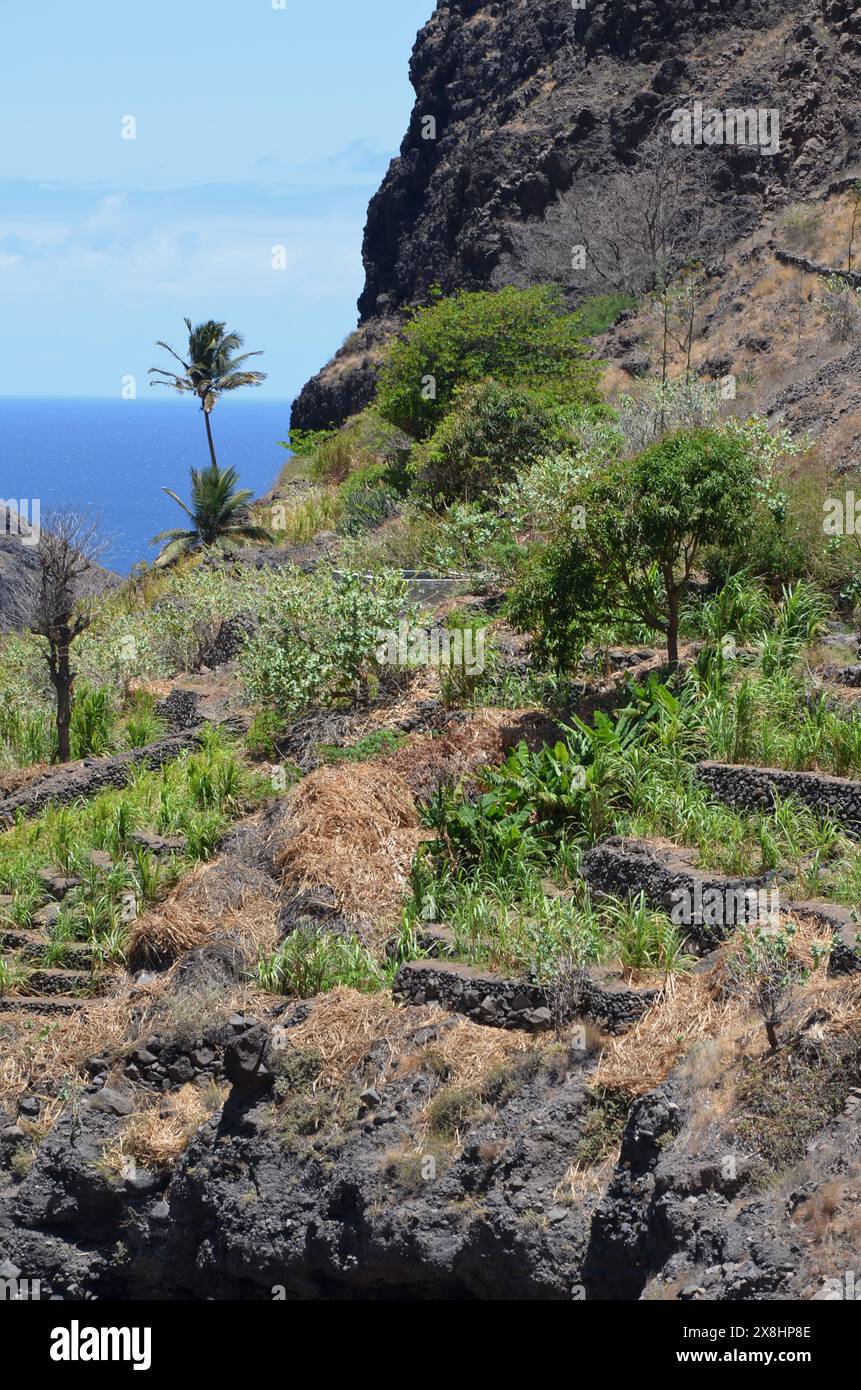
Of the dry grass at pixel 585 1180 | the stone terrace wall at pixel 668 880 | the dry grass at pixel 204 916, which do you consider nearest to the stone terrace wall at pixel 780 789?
the stone terrace wall at pixel 668 880

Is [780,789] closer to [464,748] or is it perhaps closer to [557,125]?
[464,748]

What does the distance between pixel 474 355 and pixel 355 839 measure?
18022 mm

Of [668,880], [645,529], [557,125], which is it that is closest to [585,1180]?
[668,880]

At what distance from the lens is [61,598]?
1683 cm

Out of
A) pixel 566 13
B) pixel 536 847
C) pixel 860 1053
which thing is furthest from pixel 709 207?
pixel 860 1053

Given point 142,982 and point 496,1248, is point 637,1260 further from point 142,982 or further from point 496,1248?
point 142,982

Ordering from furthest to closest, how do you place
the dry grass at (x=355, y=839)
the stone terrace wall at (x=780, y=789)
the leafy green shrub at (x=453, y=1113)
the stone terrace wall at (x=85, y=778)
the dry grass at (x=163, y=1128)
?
the stone terrace wall at (x=85, y=778) < the dry grass at (x=355, y=839) < the stone terrace wall at (x=780, y=789) < the dry grass at (x=163, y=1128) < the leafy green shrub at (x=453, y=1113)

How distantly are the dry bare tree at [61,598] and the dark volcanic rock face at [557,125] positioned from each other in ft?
96.4

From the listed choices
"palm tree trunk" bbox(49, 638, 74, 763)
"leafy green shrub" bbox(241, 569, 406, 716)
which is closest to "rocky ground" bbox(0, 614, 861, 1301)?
"leafy green shrub" bbox(241, 569, 406, 716)

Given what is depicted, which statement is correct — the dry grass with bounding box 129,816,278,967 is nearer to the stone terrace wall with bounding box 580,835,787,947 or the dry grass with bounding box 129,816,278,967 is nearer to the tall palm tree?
the stone terrace wall with bounding box 580,835,787,947

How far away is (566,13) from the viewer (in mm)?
Result: 49656

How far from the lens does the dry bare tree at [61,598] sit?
16.3 meters

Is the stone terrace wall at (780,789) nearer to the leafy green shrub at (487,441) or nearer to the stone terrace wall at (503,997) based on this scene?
the stone terrace wall at (503,997)
